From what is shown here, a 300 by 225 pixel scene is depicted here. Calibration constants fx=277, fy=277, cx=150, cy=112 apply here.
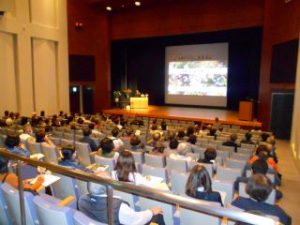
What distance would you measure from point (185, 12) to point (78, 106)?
778 cm

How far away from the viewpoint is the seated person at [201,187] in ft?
8.74

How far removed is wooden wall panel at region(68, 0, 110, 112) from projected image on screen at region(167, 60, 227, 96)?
14.5ft

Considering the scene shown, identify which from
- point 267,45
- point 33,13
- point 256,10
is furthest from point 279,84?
point 33,13

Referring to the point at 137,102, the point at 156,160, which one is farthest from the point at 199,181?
the point at 137,102

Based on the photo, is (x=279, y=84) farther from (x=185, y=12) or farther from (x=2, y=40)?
(x=2, y=40)

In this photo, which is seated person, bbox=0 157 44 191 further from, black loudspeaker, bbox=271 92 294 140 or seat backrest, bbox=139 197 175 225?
black loudspeaker, bbox=271 92 294 140

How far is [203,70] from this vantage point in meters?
16.3

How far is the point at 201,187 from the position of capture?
2.67 meters

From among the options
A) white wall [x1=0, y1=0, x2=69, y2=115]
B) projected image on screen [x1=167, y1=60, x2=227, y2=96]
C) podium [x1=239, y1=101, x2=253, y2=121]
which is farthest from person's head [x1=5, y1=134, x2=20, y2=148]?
projected image on screen [x1=167, y1=60, x2=227, y2=96]

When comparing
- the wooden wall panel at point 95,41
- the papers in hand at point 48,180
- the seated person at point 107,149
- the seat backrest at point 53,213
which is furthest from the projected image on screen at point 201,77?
the seat backrest at point 53,213

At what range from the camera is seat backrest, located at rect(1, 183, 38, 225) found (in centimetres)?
230

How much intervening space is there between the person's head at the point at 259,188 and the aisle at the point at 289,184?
2.14m

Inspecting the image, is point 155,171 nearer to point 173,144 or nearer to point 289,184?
point 173,144

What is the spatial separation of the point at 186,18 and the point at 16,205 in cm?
1377
